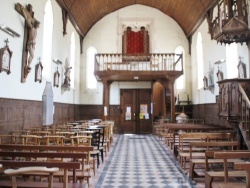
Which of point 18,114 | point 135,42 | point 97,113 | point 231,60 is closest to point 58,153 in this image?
point 18,114

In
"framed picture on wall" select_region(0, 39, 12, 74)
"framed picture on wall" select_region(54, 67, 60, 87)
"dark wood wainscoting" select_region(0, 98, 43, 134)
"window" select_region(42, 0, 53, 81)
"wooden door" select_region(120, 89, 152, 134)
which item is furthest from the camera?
"wooden door" select_region(120, 89, 152, 134)

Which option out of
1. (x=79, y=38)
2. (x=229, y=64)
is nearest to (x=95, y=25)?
(x=79, y=38)

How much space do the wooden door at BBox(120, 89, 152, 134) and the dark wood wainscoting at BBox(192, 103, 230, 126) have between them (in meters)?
2.76

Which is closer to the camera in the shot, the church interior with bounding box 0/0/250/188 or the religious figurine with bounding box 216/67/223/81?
the church interior with bounding box 0/0/250/188

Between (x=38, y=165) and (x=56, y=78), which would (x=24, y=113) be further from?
(x=38, y=165)

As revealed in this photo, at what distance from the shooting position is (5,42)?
683 centimetres

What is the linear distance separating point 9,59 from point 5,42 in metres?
0.44

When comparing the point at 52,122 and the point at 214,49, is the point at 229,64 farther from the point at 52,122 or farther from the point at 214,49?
the point at 52,122

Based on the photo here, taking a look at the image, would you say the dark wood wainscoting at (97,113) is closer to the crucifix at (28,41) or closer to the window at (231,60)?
the window at (231,60)

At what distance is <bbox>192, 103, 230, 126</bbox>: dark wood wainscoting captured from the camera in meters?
11.2

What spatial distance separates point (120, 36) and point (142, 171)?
37.9 feet

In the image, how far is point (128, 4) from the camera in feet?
54.2

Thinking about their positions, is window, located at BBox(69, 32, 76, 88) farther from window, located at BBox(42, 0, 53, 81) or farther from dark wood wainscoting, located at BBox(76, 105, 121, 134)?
window, located at BBox(42, 0, 53, 81)

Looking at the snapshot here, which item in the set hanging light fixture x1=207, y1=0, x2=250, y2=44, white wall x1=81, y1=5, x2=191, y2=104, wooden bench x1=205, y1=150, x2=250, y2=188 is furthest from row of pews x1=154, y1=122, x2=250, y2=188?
white wall x1=81, y1=5, x2=191, y2=104
